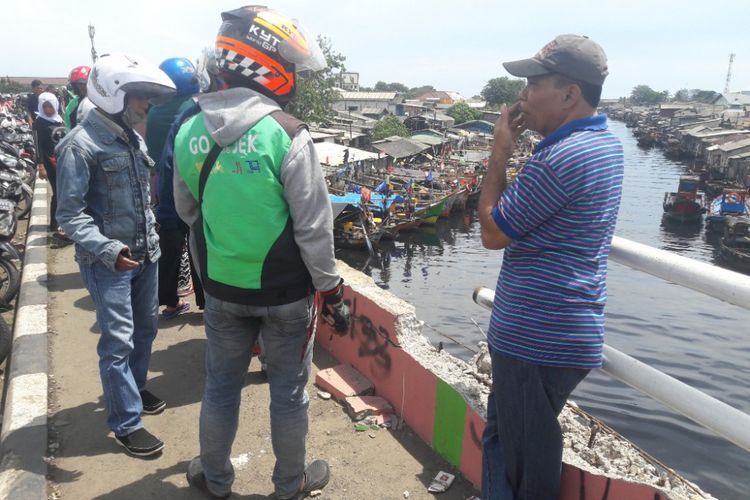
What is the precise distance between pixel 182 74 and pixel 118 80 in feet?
4.99

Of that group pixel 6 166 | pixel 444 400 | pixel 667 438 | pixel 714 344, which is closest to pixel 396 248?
pixel 714 344

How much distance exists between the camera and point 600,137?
5.53ft

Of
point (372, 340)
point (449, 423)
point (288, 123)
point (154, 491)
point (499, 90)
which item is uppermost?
point (499, 90)

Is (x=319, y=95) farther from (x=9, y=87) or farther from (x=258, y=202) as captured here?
(x=9, y=87)

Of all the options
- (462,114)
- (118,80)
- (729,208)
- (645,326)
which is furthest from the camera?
(462,114)

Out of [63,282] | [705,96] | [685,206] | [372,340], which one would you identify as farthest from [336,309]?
[705,96]

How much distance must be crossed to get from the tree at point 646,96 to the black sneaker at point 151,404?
181657 mm

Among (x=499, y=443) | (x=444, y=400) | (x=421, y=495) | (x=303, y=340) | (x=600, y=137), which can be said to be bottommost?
(x=421, y=495)

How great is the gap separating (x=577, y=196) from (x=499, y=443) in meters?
0.95

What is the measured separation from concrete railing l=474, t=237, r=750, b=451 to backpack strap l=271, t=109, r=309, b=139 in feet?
4.05

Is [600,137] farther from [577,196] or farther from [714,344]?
[714,344]

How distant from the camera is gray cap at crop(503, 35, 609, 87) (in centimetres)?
172

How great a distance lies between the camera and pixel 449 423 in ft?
9.04

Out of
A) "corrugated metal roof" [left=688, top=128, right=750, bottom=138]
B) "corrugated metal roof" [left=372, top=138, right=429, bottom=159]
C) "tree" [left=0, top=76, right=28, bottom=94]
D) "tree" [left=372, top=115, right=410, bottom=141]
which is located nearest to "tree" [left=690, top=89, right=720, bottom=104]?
"corrugated metal roof" [left=688, top=128, right=750, bottom=138]
